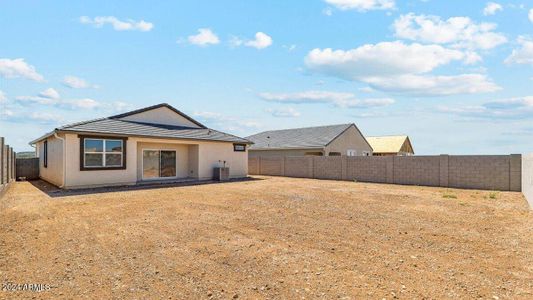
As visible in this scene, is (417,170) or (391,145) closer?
(417,170)

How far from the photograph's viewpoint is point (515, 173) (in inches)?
615

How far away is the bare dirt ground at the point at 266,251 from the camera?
4.11 m

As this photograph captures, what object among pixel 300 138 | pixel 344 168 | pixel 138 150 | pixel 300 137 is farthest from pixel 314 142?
pixel 138 150

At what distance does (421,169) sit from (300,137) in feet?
44.3

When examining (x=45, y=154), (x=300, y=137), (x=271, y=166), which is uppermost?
(x=300, y=137)

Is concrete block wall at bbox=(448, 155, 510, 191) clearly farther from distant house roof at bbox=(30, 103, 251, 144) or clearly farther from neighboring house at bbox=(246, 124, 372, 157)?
distant house roof at bbox=(30, 103, 251, 144)

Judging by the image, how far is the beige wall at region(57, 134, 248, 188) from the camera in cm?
1456

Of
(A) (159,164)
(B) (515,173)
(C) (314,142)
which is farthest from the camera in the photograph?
(C) (314,142)

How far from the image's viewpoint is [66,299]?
3783 mm

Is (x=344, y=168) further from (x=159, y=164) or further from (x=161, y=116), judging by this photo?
(x=161, y=116)

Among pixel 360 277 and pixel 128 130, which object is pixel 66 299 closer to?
pixel 360 277

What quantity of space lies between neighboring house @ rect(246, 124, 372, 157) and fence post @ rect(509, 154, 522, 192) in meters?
12.8

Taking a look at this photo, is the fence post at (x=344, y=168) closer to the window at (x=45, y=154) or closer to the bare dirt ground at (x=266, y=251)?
the bare dirt ground at (x=266, y=251)

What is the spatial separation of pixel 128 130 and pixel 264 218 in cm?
1114
